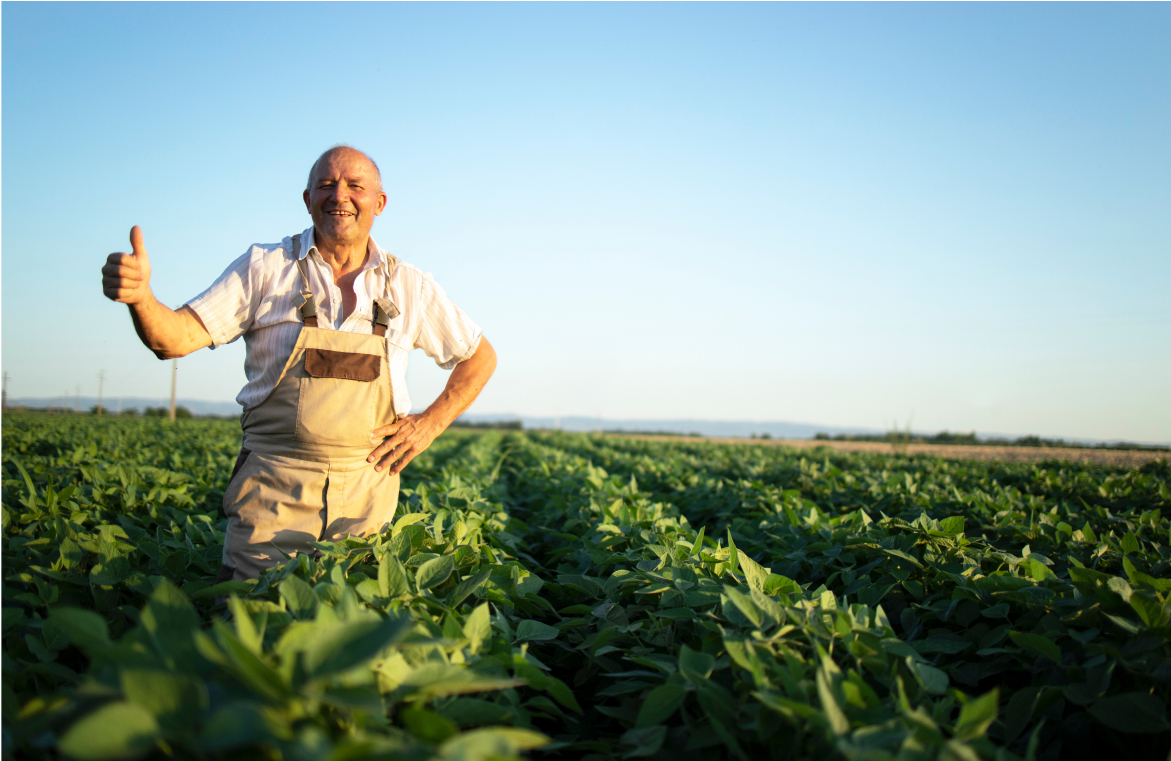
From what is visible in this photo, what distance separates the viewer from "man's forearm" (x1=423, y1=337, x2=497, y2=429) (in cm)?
297

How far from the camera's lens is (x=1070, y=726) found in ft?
5.36

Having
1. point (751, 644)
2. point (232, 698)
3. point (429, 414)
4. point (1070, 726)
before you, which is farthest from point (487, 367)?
point (1070, 726)

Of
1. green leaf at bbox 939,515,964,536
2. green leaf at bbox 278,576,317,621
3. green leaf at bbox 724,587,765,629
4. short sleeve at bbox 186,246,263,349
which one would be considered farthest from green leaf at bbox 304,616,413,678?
green leaf at bbox 939,515,964,536

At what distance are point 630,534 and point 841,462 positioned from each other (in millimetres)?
11029

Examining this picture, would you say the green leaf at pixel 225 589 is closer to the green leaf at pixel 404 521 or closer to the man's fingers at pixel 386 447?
the green leaf at pixel 404 521

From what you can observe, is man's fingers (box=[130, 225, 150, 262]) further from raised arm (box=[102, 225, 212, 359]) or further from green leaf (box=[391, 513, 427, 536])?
green leaf (box=[391, 513, 427, 536])

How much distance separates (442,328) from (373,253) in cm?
47

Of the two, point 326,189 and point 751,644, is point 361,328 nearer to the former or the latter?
point 326,189

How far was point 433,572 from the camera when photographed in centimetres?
187

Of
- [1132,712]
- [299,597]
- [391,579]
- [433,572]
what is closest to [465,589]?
[433,572]

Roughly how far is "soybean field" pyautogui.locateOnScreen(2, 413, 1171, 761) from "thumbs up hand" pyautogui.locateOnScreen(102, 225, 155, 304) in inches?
35.4

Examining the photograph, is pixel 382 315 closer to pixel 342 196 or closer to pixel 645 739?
pixel 342 196

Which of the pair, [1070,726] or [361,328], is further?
[361,328]

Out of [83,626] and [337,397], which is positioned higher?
[337,397]
